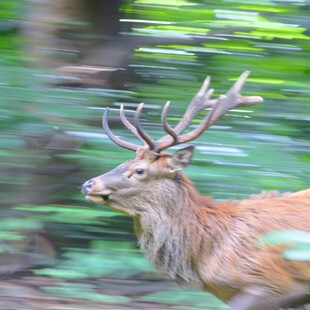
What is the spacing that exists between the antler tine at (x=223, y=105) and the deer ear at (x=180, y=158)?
140 millimetres

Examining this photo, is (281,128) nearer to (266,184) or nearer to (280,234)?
(266,184)

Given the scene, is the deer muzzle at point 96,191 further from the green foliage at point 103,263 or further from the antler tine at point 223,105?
the green foliage at point 103,263

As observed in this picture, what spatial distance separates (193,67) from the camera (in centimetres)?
719

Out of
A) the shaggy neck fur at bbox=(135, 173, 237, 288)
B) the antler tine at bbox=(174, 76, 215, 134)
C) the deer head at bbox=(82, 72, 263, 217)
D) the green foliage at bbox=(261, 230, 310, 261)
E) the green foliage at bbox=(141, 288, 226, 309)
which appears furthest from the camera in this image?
the green foliage at bbox=(141, 288, 226, 309)

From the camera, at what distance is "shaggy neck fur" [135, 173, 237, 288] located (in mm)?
4961

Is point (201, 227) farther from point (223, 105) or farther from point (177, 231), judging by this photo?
point (223, 105)

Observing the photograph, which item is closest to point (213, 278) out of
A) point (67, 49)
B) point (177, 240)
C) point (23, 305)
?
point (177, 240)

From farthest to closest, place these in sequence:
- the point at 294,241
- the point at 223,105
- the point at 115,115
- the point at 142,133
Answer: the point at 115,115, the point at 223,105, the point at 142,133, the point at 294,241

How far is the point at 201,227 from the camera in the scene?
500 cm

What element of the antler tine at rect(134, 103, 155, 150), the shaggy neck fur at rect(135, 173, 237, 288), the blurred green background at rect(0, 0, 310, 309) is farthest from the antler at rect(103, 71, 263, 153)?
the blurred green background at rect(0, 0, 310, 309)

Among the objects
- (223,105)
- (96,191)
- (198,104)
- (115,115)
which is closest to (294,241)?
(96,191)

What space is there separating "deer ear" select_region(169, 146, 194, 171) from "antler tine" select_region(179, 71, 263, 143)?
5.5 inches

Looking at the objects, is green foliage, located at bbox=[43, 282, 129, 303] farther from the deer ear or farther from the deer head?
the deer ear

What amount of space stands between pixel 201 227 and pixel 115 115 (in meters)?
2.34
